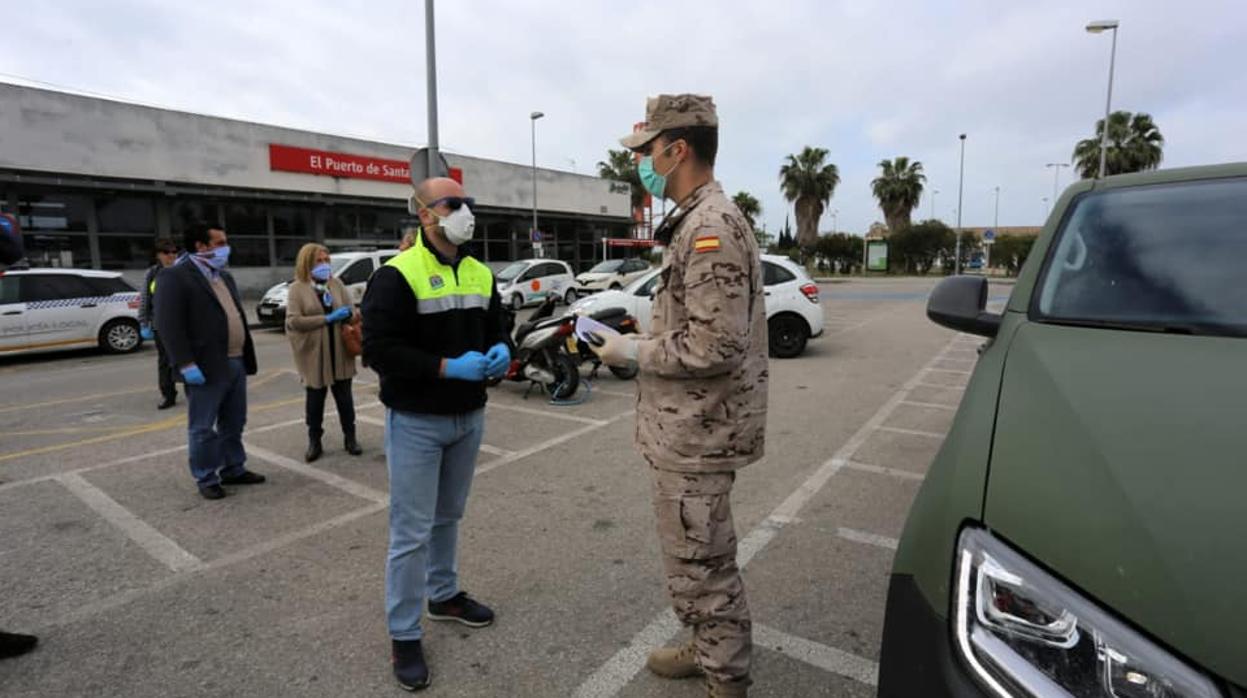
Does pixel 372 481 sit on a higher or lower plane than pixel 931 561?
lower

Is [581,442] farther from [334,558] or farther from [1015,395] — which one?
[1015,395]

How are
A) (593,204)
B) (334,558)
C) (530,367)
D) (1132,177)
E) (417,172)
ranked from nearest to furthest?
1. (1132,177)
2. (334,558)
3. (530,367)
4. (417,172)
5. (593,204)

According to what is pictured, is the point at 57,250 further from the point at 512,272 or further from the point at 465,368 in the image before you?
the point at 465,368

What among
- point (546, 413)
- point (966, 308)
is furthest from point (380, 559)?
point (546, 413)

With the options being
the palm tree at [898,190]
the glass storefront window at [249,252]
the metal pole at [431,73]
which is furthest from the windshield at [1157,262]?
the palm tree at [898,190]

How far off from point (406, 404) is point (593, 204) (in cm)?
3252

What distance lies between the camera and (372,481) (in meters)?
4.75

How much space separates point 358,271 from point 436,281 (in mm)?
13138

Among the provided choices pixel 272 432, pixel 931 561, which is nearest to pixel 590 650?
pixel 931 561

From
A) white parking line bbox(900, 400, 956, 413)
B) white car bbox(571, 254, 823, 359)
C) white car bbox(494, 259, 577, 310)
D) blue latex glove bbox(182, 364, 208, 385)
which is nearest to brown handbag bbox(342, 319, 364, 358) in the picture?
blue latex glove bbox(182, 364, 208, 385)

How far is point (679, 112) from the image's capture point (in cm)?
212

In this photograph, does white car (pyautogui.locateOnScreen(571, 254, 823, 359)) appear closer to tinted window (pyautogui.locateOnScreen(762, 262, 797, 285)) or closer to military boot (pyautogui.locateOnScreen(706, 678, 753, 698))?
tinted window (pyautogui.locateOnScreen(762, 262, 797, 285))

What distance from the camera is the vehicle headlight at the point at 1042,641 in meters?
1.10

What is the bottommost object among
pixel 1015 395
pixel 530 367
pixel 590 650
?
pixel 590 650
